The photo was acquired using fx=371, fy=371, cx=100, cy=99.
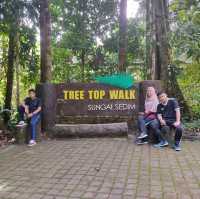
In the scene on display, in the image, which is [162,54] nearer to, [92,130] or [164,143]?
[92,130]

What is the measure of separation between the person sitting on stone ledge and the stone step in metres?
0.71

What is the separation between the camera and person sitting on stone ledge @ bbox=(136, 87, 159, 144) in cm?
885

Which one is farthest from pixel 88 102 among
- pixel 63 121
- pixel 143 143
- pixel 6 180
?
pixel 6 180

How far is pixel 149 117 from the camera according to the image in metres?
9.00

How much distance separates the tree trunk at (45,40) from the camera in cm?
1123

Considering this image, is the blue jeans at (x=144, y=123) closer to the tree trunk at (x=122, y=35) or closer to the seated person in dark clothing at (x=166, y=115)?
the seated person in dark clothing at (x=166, y=115)

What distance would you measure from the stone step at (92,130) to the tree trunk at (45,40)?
2300mm

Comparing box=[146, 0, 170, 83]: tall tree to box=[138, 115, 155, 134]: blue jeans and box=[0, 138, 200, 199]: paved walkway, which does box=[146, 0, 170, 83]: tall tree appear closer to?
box=[138, 115, 155, 134]: blue jeans

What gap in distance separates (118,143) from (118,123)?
3.13ft

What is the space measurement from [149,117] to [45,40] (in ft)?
14.1

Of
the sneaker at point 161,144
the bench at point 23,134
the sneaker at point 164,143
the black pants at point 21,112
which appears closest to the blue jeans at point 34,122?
the bench at point 23,134

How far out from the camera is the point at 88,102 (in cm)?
1028

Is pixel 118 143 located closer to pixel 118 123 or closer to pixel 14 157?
pixel 118 123

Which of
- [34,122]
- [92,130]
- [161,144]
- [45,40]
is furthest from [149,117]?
[45,40]
